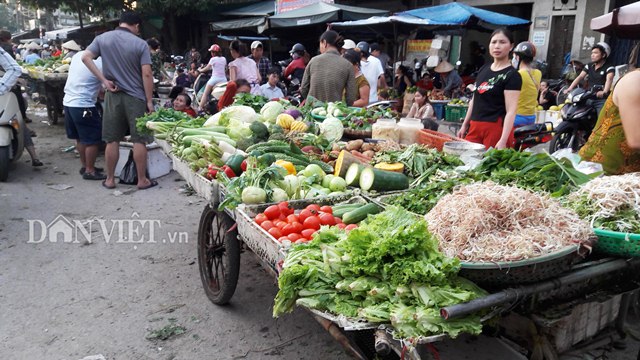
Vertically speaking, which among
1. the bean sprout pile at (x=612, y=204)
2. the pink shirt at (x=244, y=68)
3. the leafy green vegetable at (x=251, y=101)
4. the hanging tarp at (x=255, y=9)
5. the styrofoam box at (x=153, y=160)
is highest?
the hanging tarp at (x=255, y=9)

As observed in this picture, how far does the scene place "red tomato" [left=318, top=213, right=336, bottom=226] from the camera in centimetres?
284

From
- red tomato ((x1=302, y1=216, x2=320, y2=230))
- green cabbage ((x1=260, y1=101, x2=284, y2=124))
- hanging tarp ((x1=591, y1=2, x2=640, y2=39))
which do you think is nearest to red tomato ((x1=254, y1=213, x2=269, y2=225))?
red tomato ((x1=302, y1=216, x2=320, y2=230))

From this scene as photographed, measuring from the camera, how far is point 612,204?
2271 millimetres

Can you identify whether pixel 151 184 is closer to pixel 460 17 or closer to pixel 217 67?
pixel 217 67

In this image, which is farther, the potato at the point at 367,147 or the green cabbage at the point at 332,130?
the green cabbage at the point at 332,130

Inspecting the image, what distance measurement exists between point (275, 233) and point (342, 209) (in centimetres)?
58

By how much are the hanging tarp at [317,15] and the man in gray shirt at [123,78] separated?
24.7ft

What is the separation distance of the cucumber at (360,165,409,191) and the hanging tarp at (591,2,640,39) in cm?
386

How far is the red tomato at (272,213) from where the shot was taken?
113 inches

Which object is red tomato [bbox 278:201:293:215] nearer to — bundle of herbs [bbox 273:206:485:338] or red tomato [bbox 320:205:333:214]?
red tomato [bbox 320:205:333:214]

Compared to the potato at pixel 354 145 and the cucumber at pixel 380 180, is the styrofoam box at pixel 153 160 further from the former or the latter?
the cucumber at pixel 380 180

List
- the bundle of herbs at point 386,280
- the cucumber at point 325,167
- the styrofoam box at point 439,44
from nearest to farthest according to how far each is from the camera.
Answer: the bundle of herbs at point 386,280 < the cucumber at point 325,167 < the styrofoam box at point 439,44

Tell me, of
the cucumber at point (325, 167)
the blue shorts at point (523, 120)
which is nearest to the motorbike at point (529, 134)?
the blue shorts at point (523, 120)

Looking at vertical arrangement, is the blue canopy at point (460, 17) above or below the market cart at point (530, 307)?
above
